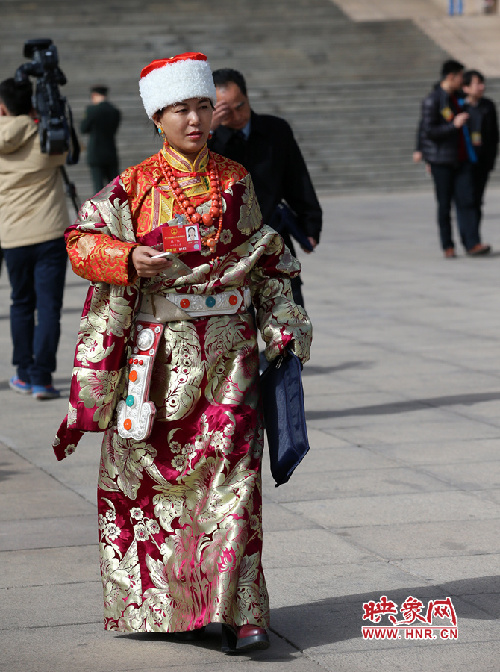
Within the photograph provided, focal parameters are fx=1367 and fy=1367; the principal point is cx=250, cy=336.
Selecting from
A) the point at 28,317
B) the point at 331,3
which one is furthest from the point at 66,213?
the point at 331,3

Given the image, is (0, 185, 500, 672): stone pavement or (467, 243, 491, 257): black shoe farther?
(467, 243, 491, 257): black shoe

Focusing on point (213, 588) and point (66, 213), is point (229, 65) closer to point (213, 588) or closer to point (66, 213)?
point (66, 213)

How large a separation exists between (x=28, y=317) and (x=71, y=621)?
13.3ft

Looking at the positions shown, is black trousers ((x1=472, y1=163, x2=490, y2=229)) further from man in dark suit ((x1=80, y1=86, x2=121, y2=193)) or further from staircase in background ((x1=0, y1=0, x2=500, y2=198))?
staircase in background ((x1=0, y1=0, x2=500, y2=198))

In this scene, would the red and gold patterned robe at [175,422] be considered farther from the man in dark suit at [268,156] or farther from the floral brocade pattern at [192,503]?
the man in dark suit at [268,156]

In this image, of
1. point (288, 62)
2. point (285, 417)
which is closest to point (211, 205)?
point (285, 417)

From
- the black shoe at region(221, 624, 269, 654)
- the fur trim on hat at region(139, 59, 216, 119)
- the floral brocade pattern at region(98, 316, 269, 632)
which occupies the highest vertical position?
the fur trim on hat at region(139, 59, 216, 119)

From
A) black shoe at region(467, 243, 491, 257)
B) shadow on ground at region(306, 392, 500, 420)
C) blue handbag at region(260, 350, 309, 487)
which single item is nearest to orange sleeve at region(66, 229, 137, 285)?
blue handbag at region(260, 350, 309, 487)

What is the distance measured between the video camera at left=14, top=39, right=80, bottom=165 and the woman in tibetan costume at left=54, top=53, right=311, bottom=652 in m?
3.49

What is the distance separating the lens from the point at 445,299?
Answer: 36.5 ft

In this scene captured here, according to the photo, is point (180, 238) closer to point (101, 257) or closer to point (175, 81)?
point (101, 257)

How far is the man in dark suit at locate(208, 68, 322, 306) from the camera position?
6242 millimetres

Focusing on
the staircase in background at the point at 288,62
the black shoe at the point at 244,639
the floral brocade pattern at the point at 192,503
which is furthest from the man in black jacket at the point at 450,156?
the black shoe at the point at 244,639

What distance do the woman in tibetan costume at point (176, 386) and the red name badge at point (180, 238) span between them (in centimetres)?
10
